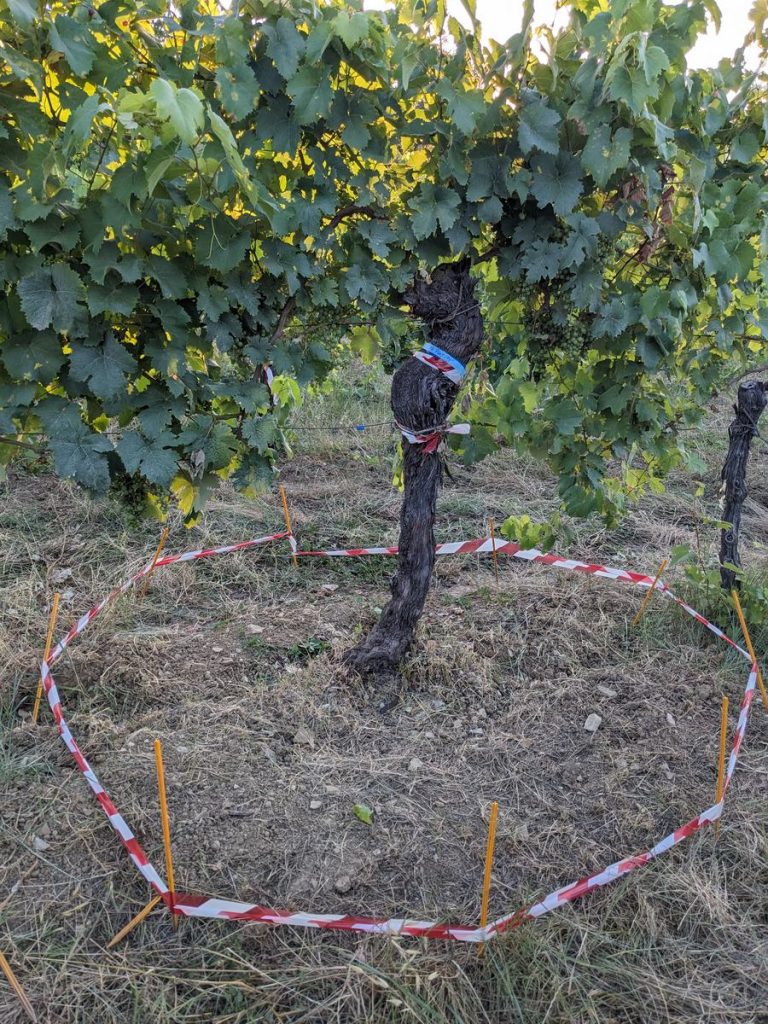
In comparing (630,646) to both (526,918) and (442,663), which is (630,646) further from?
(526,918)

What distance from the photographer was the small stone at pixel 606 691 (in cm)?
303

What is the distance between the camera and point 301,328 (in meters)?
2.55

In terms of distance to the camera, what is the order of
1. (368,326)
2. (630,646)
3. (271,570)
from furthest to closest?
(271,570)
(630,646)
(368,326)

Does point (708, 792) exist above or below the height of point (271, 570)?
below

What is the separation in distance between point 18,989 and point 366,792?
43.1 inches

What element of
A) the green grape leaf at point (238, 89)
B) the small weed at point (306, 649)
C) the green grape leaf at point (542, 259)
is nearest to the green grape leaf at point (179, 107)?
the green grape leaf at point (238, 89)

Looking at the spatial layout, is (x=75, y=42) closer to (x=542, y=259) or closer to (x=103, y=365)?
(x=103, y=365)

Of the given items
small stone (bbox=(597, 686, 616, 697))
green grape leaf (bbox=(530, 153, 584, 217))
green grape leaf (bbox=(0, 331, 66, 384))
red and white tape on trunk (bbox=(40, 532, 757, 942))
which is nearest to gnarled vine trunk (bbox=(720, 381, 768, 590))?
red and white tape on trunk (bbox=(40, 532, 757, 942))

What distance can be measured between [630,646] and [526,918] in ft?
5.27

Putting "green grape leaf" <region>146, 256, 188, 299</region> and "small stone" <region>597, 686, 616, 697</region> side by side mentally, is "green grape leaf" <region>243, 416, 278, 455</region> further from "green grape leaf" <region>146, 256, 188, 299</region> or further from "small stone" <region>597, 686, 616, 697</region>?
"small stone" <region>597, 686, 616, 697</region>

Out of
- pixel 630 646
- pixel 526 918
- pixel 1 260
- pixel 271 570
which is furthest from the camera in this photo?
pixel 271 570

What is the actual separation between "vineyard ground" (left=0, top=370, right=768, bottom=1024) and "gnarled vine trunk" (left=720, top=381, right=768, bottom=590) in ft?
1.15

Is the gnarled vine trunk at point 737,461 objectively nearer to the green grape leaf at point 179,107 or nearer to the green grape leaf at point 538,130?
the green grape leaf at point 538,130

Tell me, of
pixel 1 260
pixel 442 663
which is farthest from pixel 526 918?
pixel 1 260
